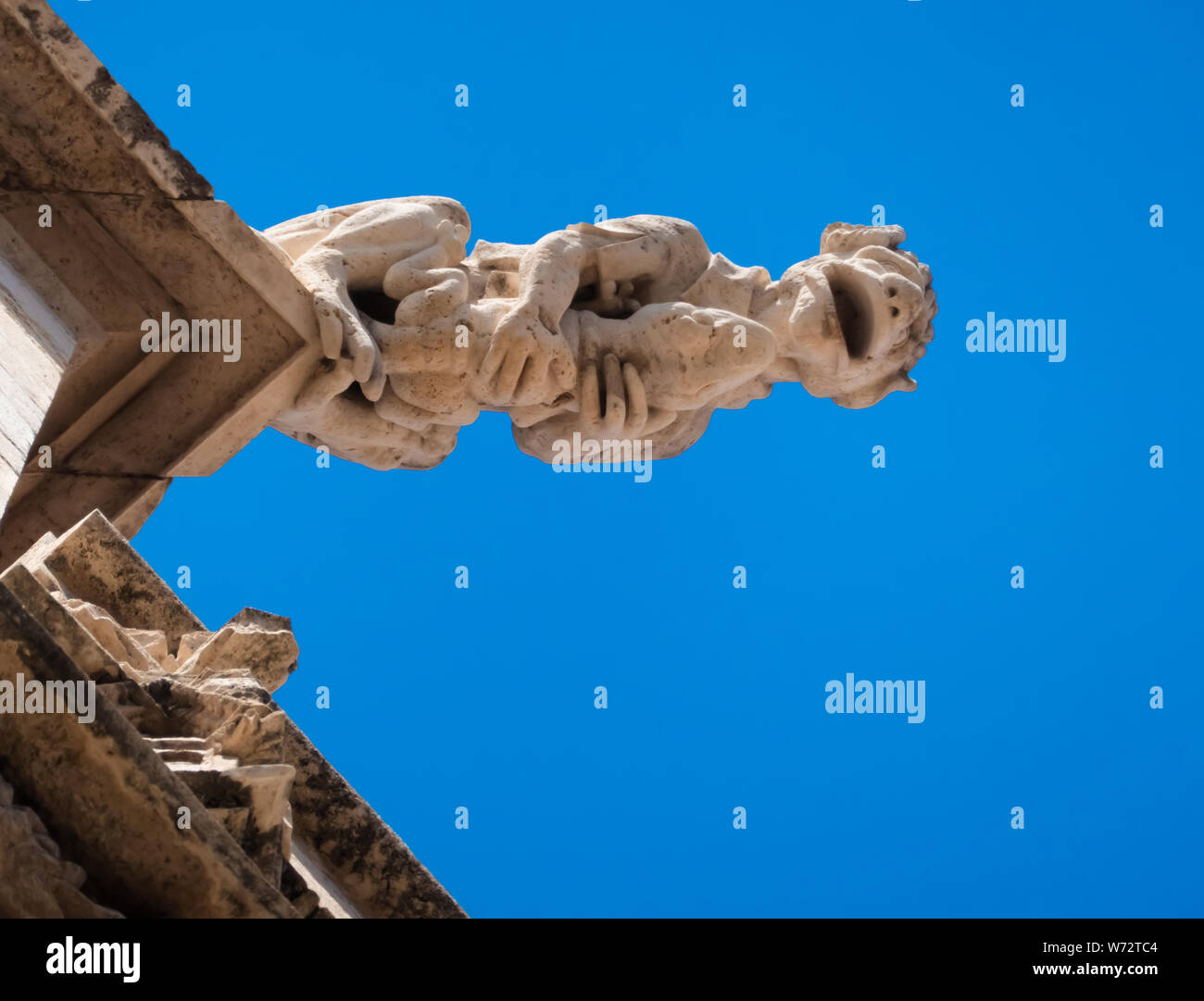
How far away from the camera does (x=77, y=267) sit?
16.4 ft

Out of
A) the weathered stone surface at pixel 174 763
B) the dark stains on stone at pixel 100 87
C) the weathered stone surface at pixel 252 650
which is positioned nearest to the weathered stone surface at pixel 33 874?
the weathered stone surface at pixel 174 763

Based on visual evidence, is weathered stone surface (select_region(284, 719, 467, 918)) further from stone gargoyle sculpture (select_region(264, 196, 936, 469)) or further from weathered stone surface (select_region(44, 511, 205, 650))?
stone gargoyle sculpture (select_region(264, 196, 936, 469))

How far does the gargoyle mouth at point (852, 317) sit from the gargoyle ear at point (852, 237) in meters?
0.17

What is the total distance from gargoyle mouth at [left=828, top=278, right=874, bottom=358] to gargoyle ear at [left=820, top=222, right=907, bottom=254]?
171 millimetres

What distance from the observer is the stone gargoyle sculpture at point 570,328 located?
5344 millimetres

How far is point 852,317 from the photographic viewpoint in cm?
605

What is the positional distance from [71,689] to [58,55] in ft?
8.43

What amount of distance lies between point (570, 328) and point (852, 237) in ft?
3.93

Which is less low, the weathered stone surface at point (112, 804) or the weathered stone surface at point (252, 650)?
the weathered stone surface at point (252, 650)

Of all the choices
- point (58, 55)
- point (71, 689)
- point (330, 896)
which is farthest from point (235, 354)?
point (71, 689)

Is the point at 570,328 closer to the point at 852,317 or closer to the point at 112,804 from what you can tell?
the point at 852,317

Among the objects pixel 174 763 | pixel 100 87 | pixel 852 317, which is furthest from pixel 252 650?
pixel 852 317

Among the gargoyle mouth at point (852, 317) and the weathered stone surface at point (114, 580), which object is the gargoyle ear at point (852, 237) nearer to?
the gargoyle mouth at point (852, 317)

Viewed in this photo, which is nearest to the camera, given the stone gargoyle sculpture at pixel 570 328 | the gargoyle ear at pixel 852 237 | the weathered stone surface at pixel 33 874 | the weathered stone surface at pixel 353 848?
the weathered stone surface at pixel 33 874
